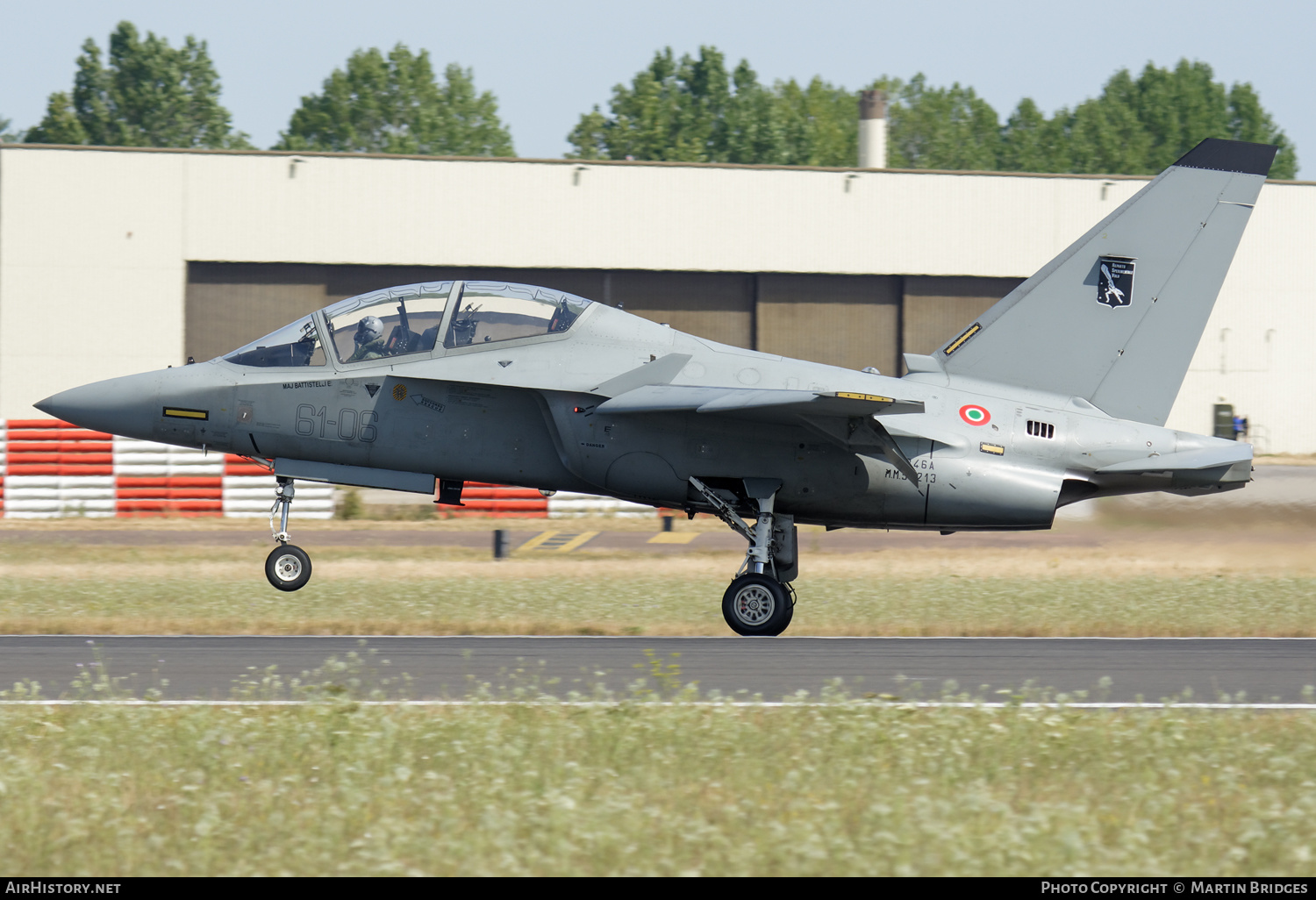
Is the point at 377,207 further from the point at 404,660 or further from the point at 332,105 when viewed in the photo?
the point at 332,105

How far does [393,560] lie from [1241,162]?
13941mm

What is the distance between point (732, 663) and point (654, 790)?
15.1ft

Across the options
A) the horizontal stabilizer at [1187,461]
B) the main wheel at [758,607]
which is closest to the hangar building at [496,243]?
the main wheel at [758,607]

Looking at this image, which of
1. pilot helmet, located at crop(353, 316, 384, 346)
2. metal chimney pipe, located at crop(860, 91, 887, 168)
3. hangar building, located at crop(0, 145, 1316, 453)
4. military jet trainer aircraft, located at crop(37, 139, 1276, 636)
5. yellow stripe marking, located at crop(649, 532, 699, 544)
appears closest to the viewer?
military jet trainer aircraft, located at crop(37, 139, 1276, 636)

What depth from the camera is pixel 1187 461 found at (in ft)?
45.3

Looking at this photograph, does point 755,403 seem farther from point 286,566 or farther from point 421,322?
point 286,566

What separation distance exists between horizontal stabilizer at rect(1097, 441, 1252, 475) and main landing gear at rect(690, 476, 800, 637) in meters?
3.51

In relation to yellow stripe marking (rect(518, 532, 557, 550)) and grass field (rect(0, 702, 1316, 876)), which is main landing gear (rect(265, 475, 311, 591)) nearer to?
grass field (rect(0, 702, 1316, 876))

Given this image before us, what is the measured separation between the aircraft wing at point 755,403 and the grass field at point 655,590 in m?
2.41

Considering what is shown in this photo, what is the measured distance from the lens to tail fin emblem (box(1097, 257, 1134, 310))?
Result: 1451 cm

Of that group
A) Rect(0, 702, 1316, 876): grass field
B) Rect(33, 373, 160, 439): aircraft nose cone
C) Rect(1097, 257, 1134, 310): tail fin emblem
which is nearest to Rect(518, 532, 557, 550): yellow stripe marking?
Rect(33, 373, 160, 439): aircraft nose cone

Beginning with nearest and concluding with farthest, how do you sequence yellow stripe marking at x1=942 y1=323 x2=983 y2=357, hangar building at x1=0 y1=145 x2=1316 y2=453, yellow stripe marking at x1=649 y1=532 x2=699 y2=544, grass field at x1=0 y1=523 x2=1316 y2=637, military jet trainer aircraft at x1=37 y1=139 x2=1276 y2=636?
military jet trainer aircraft at x1=37 y1=139 x2=1276 y2=636 < grass field at x1=0 y1=523 x2=1316 y2=637 < yellow stripe marking at x1=942 y1=323 x2=983 y2=357 < yellow stripe marking at x1=649 y1=532 x2=699 y2=544 < hangar building at x1=0 y1=145 x2=1316 y2=453

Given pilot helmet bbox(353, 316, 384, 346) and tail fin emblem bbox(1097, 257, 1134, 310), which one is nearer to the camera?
pilot helmet bbox(353, 316, 384, 346)

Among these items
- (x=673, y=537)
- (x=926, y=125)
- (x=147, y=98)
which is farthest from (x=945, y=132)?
(x=673, y=537)
